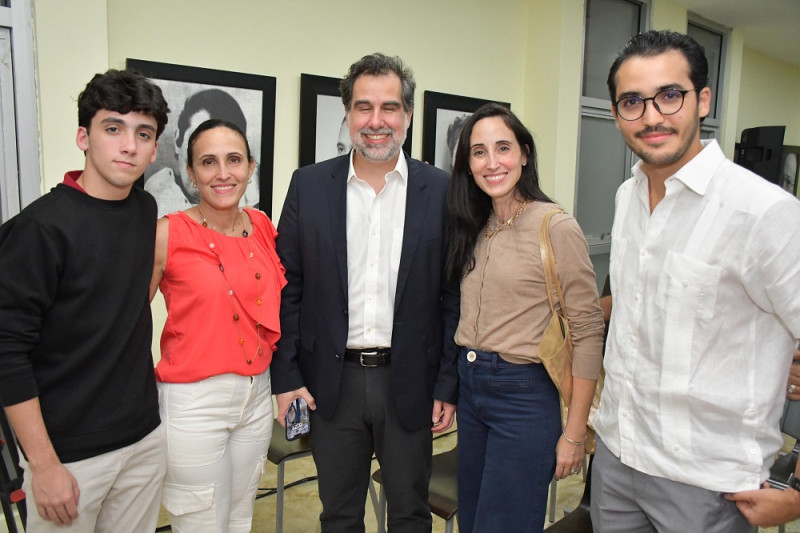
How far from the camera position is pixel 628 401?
1.41m

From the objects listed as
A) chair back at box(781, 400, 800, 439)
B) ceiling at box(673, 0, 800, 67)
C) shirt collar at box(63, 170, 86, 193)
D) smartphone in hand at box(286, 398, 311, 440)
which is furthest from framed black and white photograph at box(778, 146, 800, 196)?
shirt collar at box(63, 170, 86, 193)

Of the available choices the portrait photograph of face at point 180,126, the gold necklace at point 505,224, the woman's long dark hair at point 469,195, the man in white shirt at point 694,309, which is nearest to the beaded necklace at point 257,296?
the woman's long dark hair at point 469,195

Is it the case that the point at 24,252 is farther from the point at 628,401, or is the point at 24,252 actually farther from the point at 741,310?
the point at 741,310

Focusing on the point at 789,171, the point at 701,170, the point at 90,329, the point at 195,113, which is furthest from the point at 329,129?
the point at 789,171

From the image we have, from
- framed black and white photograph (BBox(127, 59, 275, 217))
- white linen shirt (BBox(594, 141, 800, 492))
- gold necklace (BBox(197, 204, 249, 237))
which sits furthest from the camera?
framed black and white photograph (BBox(127, 59, 275, 217))

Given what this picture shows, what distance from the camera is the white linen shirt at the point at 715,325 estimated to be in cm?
118

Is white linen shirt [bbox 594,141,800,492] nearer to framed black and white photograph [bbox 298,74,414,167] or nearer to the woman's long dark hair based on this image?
the woman's long dark hair

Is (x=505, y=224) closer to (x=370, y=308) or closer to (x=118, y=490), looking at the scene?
(x=370, y=308)

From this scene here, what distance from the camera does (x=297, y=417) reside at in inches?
74.9

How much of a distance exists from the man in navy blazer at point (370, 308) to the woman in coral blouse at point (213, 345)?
15cm

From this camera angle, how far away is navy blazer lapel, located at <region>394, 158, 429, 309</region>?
1.83 meters

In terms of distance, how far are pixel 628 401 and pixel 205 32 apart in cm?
266

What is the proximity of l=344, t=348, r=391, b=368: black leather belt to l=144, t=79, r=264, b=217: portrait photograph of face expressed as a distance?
1.56m

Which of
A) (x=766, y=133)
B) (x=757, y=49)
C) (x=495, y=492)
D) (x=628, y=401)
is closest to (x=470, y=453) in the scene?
(x=495, y=492)
